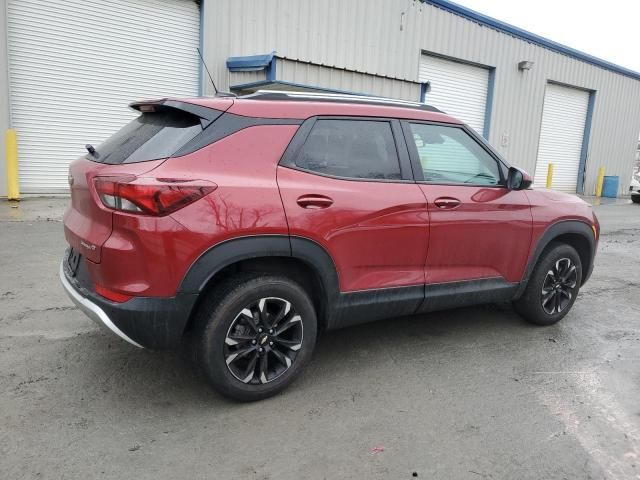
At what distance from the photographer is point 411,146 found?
12.0 feet

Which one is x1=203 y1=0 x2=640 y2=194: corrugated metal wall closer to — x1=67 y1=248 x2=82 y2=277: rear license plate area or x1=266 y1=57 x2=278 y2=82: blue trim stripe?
x1=266 y1=57 x2=278 y2=82: blue trim stripe

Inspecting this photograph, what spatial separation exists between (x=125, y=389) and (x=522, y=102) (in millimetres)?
18184

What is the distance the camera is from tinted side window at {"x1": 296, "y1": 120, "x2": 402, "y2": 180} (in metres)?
3.25

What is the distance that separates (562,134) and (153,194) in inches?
819

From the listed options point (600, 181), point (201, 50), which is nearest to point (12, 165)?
point (201, 50)

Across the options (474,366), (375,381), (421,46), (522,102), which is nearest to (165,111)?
(375,381)

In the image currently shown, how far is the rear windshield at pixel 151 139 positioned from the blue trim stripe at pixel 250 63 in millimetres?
7815

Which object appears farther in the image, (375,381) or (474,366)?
(474,366)

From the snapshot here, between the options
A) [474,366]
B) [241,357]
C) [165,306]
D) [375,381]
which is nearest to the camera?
[165,306]

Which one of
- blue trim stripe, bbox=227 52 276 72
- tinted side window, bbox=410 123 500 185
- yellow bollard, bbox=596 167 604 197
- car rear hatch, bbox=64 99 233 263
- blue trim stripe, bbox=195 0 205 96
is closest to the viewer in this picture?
car rear hatch, bbox=64 99 233 263

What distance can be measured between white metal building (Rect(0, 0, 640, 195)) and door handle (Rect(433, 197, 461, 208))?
7.59m

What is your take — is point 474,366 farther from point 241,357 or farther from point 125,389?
point 125,389

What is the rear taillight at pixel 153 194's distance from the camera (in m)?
2.70

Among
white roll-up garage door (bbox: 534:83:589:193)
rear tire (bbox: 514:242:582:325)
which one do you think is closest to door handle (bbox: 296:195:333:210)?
rear tire (bbox: 514:242:582:325)
